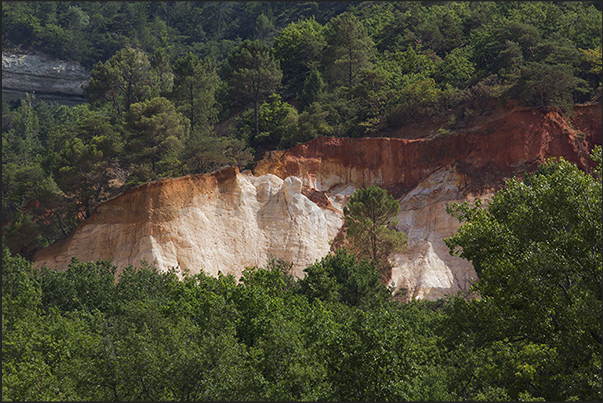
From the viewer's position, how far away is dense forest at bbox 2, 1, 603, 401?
18.9 meters

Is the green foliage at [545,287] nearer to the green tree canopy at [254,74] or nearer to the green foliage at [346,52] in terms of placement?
the green tree canopy at [254,74]

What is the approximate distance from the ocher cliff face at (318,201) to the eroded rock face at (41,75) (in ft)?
210

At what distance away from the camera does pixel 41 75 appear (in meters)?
100

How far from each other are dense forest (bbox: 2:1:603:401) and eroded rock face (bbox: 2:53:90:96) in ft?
7.60

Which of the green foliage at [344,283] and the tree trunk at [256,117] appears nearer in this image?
the green foliage at [344,283]

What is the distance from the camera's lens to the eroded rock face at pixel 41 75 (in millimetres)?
99000

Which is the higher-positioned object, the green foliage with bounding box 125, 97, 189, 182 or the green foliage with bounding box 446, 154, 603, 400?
the green foliage with bounding box 446, 154, 603, 400

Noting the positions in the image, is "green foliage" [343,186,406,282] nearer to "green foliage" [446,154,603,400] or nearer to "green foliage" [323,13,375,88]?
"green foliage" [323,13,375,88]

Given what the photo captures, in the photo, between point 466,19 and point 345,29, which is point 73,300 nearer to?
point 345,29

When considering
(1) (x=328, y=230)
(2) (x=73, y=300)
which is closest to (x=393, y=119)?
(1) (x=328, y=230)

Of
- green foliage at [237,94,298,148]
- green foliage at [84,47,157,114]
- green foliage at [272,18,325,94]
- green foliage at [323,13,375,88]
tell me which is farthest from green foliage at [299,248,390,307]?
green foliage at [84,47,157,114]

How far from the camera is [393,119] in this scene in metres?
50.8

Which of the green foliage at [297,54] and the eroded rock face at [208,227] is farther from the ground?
the green foliage at [297,54]

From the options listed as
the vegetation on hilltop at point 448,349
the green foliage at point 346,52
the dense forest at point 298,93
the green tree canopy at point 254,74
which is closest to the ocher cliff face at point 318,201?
the dense forest at point 298,93
